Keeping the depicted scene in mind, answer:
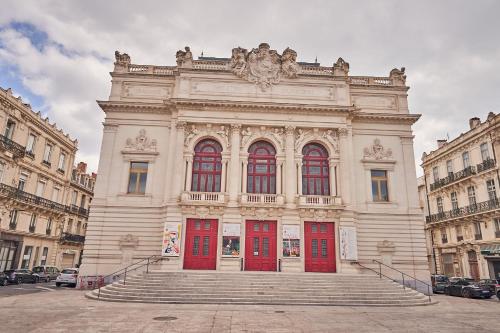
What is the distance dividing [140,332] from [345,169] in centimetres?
1871

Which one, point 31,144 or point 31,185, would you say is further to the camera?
point 31,144

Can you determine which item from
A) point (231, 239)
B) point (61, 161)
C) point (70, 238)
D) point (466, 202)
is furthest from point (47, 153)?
point (466, 202)

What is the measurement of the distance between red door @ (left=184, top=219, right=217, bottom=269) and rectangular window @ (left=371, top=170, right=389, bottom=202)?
12.2 metres

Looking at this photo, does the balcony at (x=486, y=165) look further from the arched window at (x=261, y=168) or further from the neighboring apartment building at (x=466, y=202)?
the arched window at (x=261, y=168)

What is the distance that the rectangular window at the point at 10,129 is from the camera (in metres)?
30.0

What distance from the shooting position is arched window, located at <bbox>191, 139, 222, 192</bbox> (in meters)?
25.0

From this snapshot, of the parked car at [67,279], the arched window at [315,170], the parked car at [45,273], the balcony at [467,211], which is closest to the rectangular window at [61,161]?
the parked car at [45,273]

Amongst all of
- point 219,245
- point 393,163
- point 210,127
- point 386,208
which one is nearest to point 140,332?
point 219,245

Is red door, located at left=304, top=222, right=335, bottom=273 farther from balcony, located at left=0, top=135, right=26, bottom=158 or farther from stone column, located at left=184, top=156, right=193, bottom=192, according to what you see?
balcony, located at left=0, top=135, right=26, bottom=158

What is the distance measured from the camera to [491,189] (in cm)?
3150

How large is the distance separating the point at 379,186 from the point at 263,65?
13.0 m

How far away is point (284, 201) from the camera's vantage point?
2403 cm

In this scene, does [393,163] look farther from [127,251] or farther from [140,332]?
[140,332]

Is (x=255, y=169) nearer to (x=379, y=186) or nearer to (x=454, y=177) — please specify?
(x=379, y=186)
